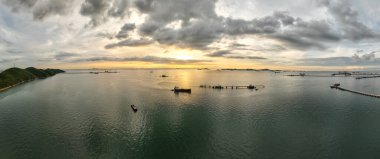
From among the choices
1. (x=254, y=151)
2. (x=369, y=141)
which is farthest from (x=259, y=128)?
(x=369, y=141)

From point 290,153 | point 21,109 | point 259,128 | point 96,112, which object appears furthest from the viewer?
point 21,109

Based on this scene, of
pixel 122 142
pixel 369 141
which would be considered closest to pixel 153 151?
pixel 122 142

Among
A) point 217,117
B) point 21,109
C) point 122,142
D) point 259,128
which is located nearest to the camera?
point 122,142

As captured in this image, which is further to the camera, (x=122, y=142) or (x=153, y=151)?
(x=122, y=142)

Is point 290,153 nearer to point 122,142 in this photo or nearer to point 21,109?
point 122,142

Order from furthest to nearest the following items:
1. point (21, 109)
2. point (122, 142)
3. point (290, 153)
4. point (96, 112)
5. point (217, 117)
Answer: point (21, 109)
point (96, 112)
point (217, 117)
point (122, 142)
point (290, 153)

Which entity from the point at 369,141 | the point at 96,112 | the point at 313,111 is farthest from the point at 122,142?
the point at 313,111

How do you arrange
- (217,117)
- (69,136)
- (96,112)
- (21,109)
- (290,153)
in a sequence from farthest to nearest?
(21,109) → (96,112) → (217,117) → (69,136) → (290,153)

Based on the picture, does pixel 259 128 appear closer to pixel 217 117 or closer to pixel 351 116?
pixel 217 117

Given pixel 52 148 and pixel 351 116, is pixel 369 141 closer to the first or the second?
pixel 351 116

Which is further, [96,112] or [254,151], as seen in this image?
[96,112]
